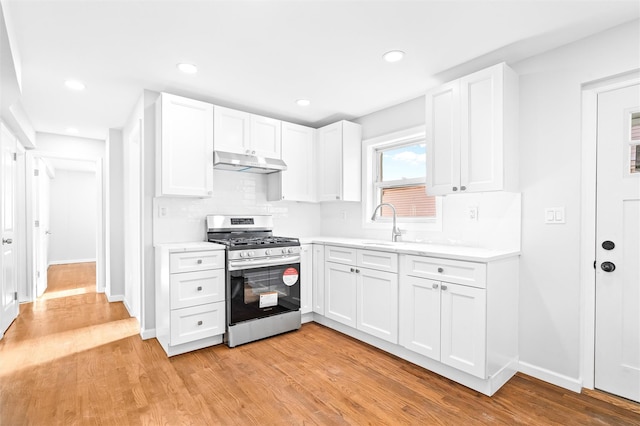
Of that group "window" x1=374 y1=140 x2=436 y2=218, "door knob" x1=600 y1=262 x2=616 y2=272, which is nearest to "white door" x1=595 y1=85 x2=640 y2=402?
"door knob" x1=600 y1=262 x2=616 y2=272

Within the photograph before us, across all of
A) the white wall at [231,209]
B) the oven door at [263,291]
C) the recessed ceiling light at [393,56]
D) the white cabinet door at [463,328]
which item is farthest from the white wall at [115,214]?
the white cabinet door at [463,328]

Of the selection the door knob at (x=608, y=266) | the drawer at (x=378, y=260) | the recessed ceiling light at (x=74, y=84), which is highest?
the recessed ceiling light at (x=74, y=84)

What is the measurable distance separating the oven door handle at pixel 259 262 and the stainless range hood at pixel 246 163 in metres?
0.97

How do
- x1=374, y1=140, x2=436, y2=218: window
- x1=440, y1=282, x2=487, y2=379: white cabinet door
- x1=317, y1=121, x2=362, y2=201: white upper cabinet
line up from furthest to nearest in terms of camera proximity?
x1=317, y1=121, x2=362, y2=201: white upper cabinet, x1=374, y1=140, x2=436, y2=218: window, x1=440, y1=282, x2=487, y2=379: white cabinet door

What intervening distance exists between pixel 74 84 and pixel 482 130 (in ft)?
11.6

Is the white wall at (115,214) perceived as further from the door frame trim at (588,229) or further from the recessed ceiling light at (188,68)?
the door frame trim at (588,229)

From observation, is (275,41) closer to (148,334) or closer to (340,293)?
(340,293)

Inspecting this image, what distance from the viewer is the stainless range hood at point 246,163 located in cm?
319

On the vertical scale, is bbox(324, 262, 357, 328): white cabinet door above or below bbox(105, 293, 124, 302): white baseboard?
above

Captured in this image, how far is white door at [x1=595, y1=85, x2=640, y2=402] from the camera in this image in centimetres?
206

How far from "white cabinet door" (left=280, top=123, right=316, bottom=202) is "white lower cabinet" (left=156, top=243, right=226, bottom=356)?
3.94 ft

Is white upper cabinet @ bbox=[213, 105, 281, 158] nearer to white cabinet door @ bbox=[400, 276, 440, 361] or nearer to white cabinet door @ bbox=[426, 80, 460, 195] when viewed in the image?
white cabinet door @ bbox=[426, 80, 460, 195]

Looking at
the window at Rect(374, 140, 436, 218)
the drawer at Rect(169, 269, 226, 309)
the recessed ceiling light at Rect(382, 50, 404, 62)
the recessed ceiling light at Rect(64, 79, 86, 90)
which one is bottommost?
the drawer at Rect(169, 269, 226, 309)

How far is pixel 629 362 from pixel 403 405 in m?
1.46
